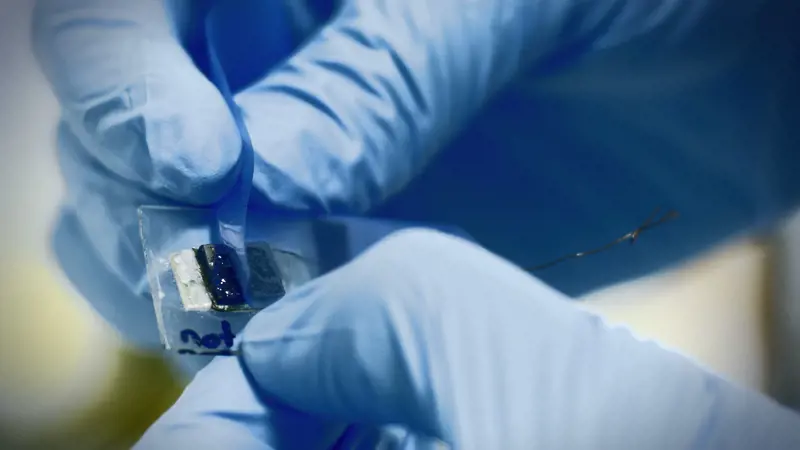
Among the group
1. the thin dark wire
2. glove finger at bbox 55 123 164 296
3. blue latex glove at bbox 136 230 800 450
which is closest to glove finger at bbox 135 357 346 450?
blue latex glove at bbox 136 230 800 450

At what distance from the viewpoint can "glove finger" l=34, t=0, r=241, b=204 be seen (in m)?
0.61

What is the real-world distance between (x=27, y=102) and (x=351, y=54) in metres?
0.30

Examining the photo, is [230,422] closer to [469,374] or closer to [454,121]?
[469,374]

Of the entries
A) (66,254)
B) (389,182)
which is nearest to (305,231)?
(389,182)

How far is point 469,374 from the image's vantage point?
0.53 metres

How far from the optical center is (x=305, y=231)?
0.67 metres

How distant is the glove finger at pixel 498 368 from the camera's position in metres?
0.52

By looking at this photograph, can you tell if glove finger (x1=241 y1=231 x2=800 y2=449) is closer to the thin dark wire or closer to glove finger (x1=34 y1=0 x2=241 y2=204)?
the thin dark wire

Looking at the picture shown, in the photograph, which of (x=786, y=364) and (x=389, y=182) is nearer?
(x=786, y=364)

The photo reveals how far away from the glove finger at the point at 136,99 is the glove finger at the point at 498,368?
18 cm

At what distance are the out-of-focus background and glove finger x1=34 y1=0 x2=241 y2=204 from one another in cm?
2

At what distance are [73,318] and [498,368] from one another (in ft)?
1.21

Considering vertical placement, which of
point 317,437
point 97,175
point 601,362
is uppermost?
point 97,175

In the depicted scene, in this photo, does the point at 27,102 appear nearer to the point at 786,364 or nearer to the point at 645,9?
the point at 645,9
